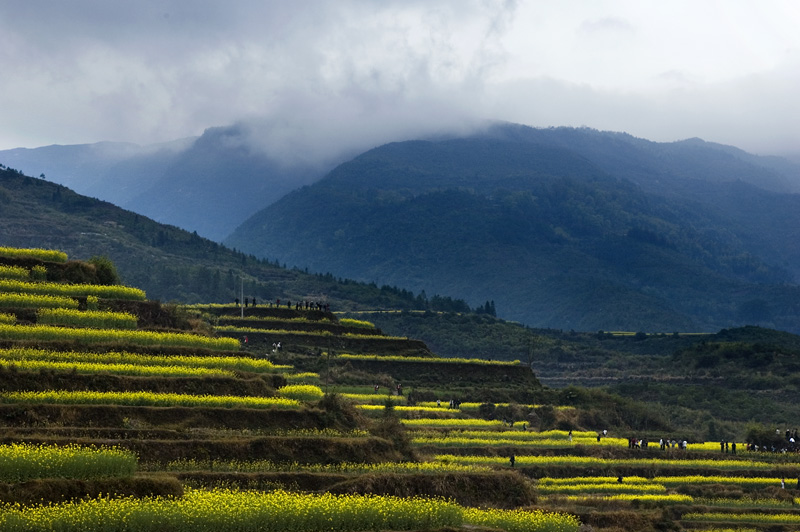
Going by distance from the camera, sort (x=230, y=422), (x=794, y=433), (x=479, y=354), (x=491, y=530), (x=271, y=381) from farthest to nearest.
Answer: (x=479, y=354) → (x=794, y=433) → (x=271, y=381) → (x=230, y=422) → (x=491, y=530)

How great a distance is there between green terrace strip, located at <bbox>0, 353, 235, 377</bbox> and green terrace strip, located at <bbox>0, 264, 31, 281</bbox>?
1217 cm

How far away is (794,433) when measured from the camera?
8756cm

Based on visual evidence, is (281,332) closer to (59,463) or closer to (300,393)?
(300,393)

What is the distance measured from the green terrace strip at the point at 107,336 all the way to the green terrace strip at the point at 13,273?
7841 mm

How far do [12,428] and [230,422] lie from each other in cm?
885

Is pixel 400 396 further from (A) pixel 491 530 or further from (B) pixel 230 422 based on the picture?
(A) pixel 491 530

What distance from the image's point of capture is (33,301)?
170 feet

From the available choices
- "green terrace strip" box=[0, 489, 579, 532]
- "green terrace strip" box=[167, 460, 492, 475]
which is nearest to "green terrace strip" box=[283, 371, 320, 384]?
"green terrace strip" box=[167, 460, 492, 475]

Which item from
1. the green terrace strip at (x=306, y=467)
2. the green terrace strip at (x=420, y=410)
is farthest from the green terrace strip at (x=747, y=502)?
the green terrace strip at (x=420, y=410)

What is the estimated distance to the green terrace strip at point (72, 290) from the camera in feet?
177

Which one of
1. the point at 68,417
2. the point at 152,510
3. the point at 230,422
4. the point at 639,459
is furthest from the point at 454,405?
the point at 152,510

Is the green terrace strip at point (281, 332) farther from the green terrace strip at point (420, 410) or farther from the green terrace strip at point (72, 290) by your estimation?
the green terrace strip at point (72, 290)

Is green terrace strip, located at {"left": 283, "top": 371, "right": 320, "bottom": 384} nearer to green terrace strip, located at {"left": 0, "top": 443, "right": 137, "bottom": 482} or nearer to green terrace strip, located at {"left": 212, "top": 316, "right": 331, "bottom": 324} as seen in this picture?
green terrace strip, located at {"left": 212, "top": 316, "right": 331, "bottom": 324}

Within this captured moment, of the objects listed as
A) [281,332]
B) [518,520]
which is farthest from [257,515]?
[281,332]
